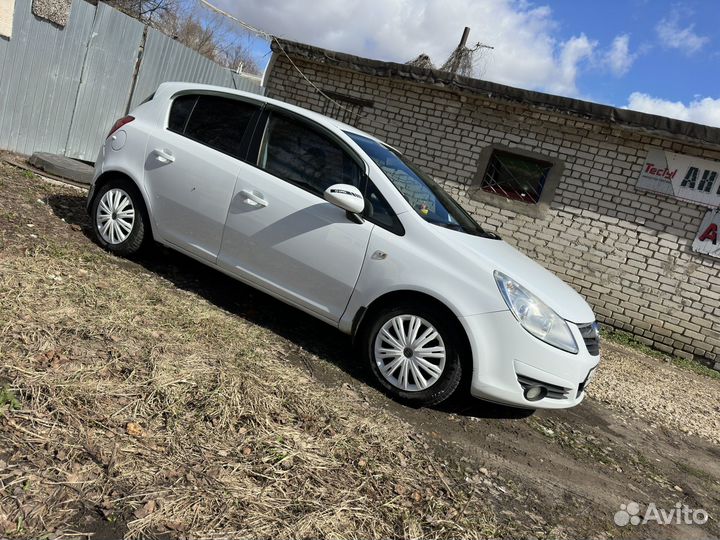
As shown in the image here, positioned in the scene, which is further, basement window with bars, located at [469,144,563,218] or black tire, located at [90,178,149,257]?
basement window with bars, located at [469,144,563,218]

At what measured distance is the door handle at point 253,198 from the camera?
163 inches

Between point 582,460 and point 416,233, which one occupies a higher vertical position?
point 416,233

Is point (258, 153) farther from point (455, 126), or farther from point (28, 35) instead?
point (455, 126)

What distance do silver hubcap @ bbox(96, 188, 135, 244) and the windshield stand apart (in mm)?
2053

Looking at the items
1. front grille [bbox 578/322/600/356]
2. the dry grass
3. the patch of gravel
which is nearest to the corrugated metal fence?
the dry grass

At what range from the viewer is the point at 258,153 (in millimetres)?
4312

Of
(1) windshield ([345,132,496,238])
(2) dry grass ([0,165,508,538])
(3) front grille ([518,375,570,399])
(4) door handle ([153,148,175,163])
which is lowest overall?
(2) dry grass ([0,165,508,538])

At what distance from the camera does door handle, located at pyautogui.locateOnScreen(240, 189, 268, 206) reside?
163 inches

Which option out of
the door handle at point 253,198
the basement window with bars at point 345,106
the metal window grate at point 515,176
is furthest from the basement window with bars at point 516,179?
the door handle at point 253,198

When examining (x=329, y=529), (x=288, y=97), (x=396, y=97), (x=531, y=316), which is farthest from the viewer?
(x=288, y=97)

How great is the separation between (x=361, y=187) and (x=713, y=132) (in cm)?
561

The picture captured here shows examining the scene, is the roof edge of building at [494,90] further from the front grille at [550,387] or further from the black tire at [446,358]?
the black tire at [446,358]

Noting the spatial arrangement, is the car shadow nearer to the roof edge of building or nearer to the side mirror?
the side mirror

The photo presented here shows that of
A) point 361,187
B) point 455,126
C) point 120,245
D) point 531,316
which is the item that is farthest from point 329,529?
point 455,126
